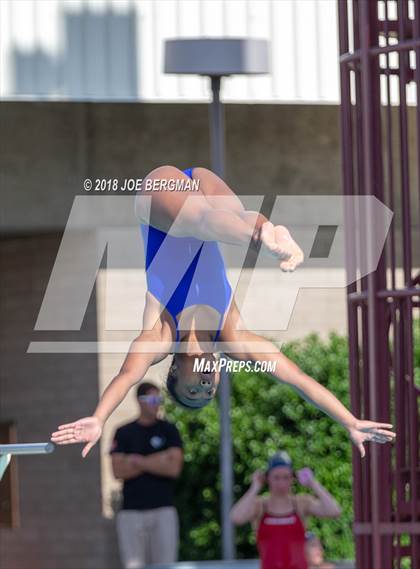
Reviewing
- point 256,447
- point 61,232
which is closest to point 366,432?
point 256,447

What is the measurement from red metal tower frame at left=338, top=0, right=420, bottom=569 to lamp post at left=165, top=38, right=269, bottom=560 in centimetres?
187

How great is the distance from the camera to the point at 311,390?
4.64m

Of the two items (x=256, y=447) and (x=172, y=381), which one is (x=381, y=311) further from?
(x=256, y=447)

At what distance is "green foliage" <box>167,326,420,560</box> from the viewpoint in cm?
895

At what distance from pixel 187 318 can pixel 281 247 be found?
92 centimetres

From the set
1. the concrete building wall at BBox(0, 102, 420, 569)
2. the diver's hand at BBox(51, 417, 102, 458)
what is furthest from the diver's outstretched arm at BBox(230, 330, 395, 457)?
the concrete building wall at BBox(0, 102, 420, 569)

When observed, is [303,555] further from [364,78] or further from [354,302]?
[364,78]

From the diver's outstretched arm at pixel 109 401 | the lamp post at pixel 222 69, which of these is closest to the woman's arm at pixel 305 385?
the diver's outstretched arm at pixel 109 401

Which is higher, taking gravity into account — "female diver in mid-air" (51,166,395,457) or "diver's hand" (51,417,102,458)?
"female diver in mid-air" (51,166,395,457)

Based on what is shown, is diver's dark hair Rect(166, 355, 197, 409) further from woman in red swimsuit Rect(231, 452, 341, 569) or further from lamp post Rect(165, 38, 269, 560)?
lamp post Rect(165, 38, 269, 560)

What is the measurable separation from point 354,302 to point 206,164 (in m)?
3.45

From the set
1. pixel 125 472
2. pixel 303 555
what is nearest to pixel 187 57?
pixel 125 472

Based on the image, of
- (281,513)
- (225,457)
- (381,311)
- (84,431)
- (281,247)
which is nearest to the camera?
(281,247)

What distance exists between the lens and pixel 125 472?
7859mm
